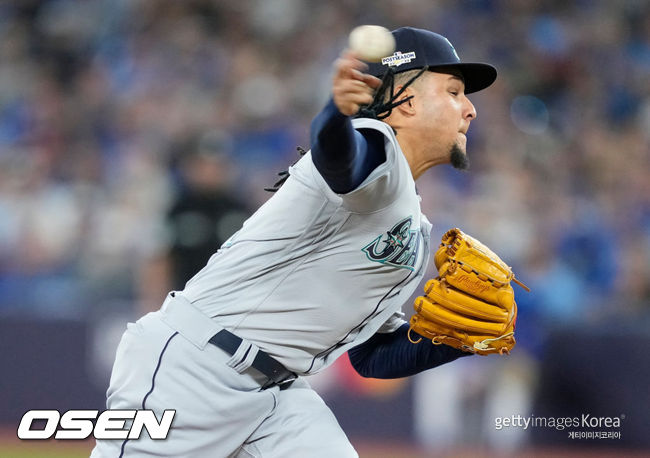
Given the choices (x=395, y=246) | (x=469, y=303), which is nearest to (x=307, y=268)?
(x=395, y=246)

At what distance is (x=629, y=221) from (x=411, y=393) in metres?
2.28

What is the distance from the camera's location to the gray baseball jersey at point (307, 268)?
2.76 meters

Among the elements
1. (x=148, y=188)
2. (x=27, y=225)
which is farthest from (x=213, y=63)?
(x=27, y=225)

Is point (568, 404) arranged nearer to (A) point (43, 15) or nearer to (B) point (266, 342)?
(B) point (266, 342)

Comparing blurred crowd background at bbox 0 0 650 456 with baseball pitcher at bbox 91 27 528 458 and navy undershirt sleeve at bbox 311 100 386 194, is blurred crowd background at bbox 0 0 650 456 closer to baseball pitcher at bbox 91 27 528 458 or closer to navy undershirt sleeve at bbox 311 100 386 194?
baseball pitcher at bbox 91 27 528 458

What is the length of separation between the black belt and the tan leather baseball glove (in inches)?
22.4

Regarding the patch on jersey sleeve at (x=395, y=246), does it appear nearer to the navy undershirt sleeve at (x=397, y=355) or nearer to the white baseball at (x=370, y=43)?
the navy undershirt sleeve at (x=397, y=355)

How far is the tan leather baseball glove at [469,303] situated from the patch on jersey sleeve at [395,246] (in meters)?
0.29

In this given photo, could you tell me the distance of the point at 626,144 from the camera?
8.23 metres

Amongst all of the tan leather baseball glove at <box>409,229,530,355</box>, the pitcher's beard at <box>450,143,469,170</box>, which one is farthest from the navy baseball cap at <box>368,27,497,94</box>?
the tan leather baseball glove at <box>409,229,530,355</box>

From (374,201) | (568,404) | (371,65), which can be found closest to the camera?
(374,201)

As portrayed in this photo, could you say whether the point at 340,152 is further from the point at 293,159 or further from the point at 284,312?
the point at 293,159

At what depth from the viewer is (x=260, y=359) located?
2.82 metres

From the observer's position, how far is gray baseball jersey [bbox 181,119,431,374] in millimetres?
2756
